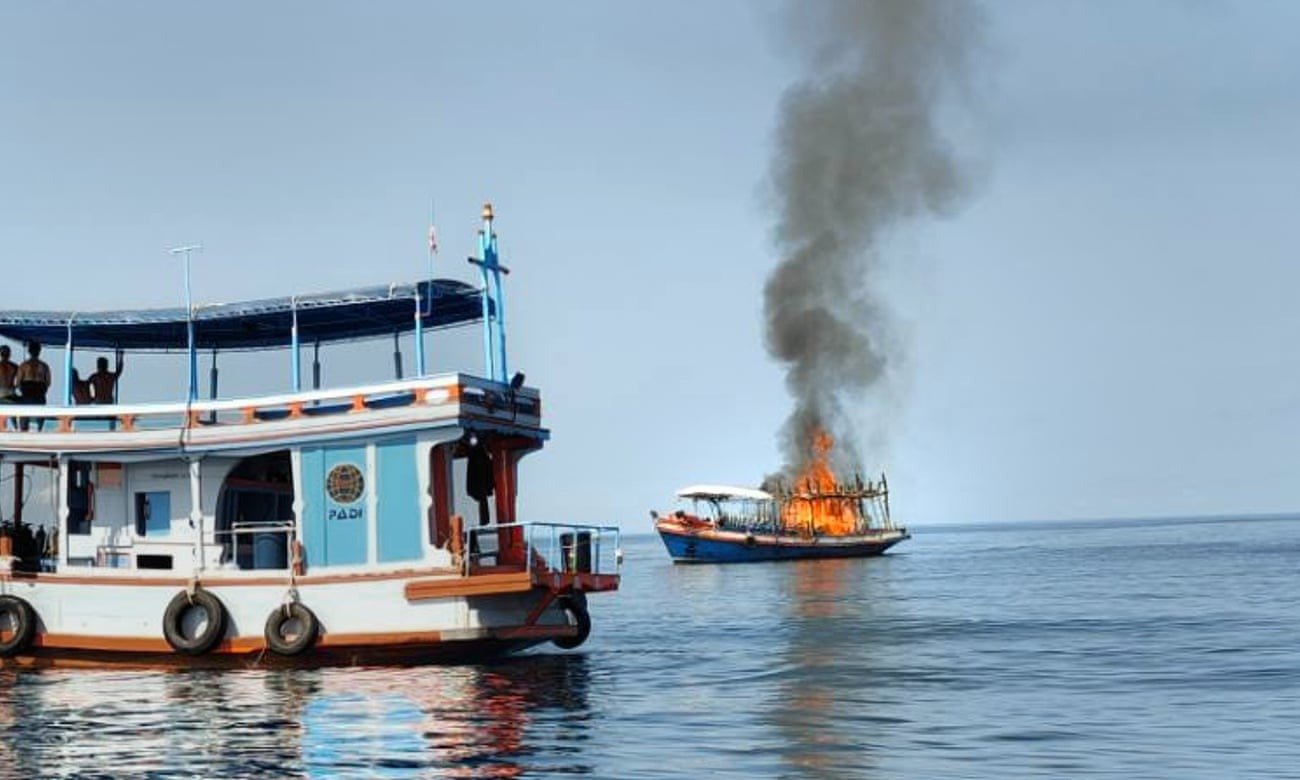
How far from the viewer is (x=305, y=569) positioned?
25.0 metres

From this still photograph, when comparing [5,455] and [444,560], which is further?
[5,455]

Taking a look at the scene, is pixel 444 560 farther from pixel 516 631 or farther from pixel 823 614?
pixel 823 614

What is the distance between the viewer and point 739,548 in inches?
3354

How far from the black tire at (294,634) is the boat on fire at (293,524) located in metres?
0.03

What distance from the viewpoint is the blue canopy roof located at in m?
26.5

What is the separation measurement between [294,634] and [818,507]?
6833 centimetres

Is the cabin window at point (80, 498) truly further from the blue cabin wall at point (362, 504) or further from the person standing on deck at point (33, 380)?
the blue cabin wall at point (362, 504)

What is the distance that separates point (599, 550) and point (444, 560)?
116 inches

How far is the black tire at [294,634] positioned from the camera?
953 inches

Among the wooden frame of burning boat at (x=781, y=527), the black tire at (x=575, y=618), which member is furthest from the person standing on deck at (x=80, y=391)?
the wooden frame of burning boat at (x=781, y=527)

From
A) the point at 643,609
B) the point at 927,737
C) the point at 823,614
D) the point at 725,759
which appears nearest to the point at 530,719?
the point at 725,759

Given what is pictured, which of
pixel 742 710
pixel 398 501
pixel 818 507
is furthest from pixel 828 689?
pixel 818 507

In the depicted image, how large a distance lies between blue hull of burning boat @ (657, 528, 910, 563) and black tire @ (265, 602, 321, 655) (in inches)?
2373

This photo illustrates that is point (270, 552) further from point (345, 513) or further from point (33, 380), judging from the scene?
point (33, 380)
